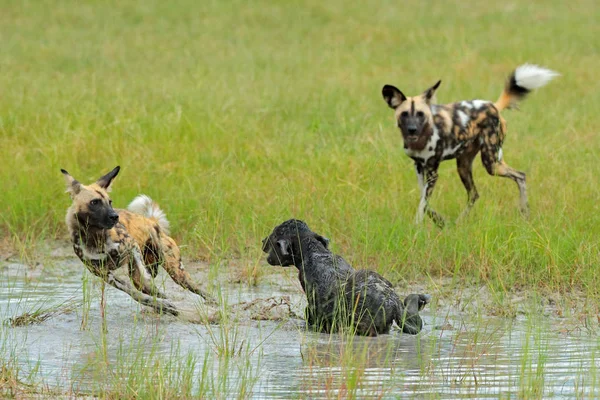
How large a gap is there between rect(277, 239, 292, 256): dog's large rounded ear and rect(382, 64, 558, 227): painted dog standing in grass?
180cm

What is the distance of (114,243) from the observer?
581cm

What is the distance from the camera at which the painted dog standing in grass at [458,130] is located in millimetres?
7613

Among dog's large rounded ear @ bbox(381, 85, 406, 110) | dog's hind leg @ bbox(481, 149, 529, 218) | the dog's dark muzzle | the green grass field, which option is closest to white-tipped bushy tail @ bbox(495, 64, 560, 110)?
dog's hind leg @ bbox(481, 149, 529, 218)

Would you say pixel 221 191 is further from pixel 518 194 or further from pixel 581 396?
pixel 581 396

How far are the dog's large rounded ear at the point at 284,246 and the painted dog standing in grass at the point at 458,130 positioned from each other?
180cm

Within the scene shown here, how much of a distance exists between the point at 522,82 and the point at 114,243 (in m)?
3.71

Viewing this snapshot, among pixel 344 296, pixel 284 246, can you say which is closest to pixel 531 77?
pixel 284 246

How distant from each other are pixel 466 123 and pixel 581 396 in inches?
162

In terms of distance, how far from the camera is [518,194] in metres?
8.05

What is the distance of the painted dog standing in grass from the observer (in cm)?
761

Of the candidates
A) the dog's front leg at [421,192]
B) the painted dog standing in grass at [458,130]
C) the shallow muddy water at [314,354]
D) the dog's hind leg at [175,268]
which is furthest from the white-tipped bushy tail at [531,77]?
the dog's hind leg at [175,268]

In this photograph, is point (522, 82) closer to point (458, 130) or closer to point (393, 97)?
point (458, 130)

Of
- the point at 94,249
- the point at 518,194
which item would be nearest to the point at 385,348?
the point at 94,249

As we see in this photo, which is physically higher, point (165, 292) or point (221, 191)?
point (221, 191)
